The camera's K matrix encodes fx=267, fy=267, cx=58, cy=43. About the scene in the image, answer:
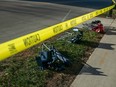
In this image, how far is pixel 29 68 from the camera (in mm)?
8930

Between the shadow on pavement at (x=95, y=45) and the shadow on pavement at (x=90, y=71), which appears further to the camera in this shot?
the shadow on pavement at (x=95, y=45)

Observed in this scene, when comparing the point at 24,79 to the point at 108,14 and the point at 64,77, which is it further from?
the point at 108,14

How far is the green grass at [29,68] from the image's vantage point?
7975 mm

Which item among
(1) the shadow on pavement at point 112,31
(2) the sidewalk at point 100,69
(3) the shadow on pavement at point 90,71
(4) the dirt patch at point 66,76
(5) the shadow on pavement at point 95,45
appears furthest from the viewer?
(1) the shadow on pavement at point 112,31

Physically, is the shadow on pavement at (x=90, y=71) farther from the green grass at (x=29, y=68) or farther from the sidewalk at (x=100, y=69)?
the green grass at (x=29, y=68)

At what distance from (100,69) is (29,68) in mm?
2571

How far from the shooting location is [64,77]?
8.62 metres

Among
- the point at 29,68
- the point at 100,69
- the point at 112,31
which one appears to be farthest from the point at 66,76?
the point at 112,31

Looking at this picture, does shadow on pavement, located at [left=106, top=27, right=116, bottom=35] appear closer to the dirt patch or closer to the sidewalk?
the sidewalk

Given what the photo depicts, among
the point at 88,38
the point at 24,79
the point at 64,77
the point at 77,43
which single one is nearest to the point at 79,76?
the point at 64,77

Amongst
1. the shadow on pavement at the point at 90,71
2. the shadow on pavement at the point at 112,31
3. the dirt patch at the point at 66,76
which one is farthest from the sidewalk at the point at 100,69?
the shadow on pavement at the point at 112,31

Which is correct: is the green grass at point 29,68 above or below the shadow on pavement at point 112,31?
above

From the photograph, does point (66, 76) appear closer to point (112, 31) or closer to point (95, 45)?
point (95, 45)

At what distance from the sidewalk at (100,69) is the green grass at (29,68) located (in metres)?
0.44
